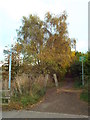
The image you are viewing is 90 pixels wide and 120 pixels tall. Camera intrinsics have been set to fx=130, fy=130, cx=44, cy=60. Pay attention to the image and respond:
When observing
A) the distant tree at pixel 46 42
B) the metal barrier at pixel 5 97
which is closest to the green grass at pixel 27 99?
the metal barrier at pixel 5 97

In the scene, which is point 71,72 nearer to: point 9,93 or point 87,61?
point 87,61

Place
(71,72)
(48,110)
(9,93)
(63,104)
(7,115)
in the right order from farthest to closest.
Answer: (71,72) < (9,93) < (63,104) < (48,110) < (7,115)

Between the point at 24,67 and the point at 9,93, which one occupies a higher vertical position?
the point at 24,67

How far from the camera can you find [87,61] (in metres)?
12.4

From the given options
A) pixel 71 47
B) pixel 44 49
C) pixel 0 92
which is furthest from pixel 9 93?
pixel 71 47

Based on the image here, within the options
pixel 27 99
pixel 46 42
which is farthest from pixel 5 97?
pixel 46 42

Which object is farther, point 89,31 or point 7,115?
point 89,31

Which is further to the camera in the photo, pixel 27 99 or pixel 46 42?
pixel 46 42

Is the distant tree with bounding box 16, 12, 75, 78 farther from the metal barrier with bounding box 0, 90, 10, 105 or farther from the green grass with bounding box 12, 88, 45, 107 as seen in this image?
the metal barrier with bounding box 0, 90, 10, 105

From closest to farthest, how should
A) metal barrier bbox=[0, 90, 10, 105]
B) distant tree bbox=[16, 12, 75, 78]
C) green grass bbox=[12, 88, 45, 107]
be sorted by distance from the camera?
1. green grass bbox=[12, 88, 45, 107]
2. metal barrier bbox=[0, 90, 10, 105]
3. distant tree bbox=[16, 12, 75, 78]

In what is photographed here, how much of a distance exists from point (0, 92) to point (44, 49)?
5.37 meters

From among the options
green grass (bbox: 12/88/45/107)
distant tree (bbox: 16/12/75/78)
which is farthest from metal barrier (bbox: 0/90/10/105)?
distant tree (bbox: 16/12/75/78)

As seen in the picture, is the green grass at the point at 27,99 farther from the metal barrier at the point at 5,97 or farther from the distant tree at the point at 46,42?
the distant tree at the point at 46,42

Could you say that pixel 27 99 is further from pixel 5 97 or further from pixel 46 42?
pixel 46 42
